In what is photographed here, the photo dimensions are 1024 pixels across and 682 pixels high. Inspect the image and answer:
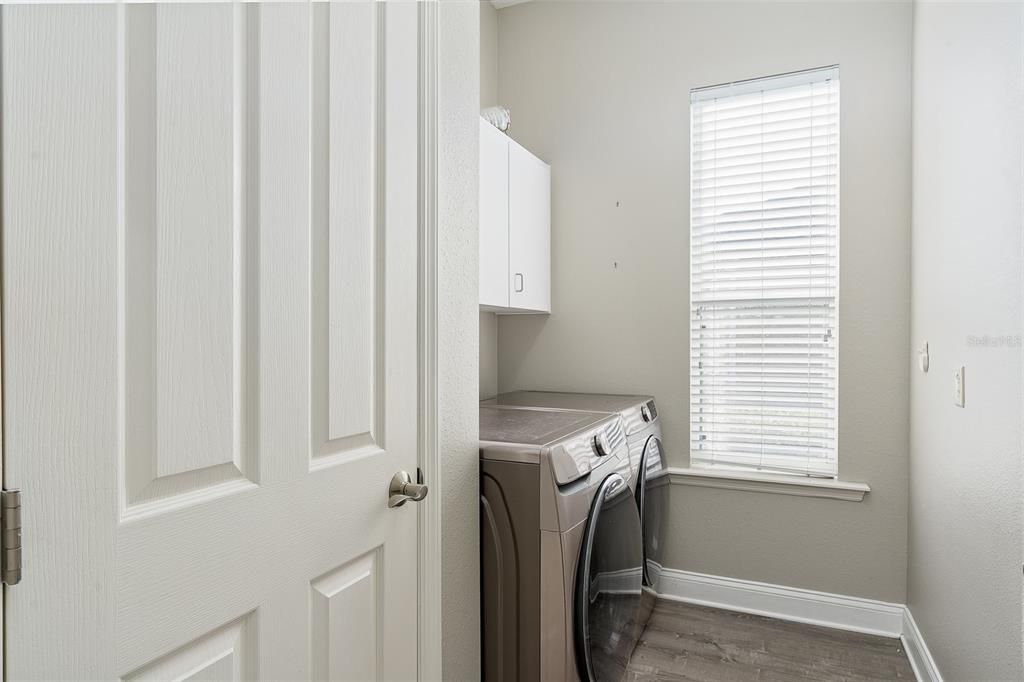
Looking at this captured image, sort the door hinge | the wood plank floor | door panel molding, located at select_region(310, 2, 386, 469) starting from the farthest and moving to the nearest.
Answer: the wood plank floor, door panel molding, located at select_region(310, 2, 386, 469), the door hinge

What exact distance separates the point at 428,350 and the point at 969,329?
140cm

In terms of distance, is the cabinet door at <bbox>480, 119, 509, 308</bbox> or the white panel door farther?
the cabinet door at <bbox>480, 119, 509, 308</bbox>

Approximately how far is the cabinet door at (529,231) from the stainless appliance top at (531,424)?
56cm

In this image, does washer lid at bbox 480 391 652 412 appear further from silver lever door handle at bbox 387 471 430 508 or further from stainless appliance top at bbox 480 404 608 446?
silver lever door handle at bbox 387 471 430 508

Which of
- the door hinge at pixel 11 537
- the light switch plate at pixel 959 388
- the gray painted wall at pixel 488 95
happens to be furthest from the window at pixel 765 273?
the door hinge at pixel 11 537

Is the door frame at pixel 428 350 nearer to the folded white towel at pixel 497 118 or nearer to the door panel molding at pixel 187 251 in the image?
the door panel molding at pixel 187 251

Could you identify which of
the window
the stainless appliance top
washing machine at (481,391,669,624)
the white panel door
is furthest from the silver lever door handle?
the window

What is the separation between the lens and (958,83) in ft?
5.56

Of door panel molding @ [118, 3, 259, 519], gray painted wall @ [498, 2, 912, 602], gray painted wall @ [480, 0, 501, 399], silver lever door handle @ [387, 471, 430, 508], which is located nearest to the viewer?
door panel molding @ [118, 3, 259, 519]

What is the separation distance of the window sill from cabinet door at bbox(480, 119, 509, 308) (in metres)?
1.13

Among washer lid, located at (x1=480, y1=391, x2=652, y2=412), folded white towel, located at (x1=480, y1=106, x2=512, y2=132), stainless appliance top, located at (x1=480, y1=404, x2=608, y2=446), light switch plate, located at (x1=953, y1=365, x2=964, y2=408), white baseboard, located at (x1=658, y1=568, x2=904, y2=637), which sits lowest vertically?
white baseboard, located at (x1=658, y1=568, x2=904, y2=637)

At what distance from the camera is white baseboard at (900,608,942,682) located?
6.30 feet

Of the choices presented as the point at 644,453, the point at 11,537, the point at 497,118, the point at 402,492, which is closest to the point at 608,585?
the point at 644,453

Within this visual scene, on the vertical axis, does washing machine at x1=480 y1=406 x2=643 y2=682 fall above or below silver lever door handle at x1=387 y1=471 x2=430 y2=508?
below
